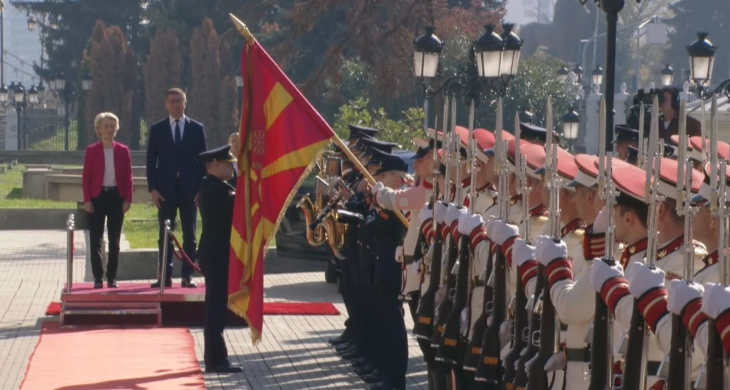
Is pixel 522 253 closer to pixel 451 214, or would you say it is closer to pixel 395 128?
pixel 451 214

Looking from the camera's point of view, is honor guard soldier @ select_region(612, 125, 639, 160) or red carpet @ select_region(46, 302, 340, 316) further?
red carpet @ select_region(46, 302, 340, 316)

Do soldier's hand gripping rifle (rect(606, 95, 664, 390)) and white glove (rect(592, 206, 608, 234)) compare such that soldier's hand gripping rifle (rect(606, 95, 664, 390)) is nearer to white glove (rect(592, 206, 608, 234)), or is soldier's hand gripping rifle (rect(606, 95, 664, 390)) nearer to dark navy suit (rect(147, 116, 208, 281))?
white glove (rect(592, 206, 608, 234))

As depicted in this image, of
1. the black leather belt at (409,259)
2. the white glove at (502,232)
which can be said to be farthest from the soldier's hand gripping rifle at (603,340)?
the black leather belt at (409,259)

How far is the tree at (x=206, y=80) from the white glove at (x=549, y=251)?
52.0 m

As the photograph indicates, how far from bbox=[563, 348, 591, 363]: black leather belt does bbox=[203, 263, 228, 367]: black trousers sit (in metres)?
5.00

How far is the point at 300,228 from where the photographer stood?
15.8m

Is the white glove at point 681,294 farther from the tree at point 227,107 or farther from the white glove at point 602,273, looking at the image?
the tree at point 227,107

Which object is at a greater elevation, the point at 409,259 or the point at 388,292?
the point at 409,259

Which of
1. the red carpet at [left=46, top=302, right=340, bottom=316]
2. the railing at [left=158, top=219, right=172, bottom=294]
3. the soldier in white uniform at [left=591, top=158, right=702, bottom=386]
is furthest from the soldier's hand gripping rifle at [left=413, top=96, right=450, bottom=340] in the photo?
the red carpet at [left=46, top=302, right=340, bottom=316]

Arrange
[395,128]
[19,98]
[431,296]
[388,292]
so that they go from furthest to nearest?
1. [19,98]
2. [395,128]
3. [388,292]
4. [431,296]

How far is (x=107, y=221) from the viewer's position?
12891mm

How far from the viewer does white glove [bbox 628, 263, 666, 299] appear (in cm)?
438

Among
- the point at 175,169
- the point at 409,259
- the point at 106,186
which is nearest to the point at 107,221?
the point at 106,186

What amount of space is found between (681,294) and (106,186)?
366 inches
